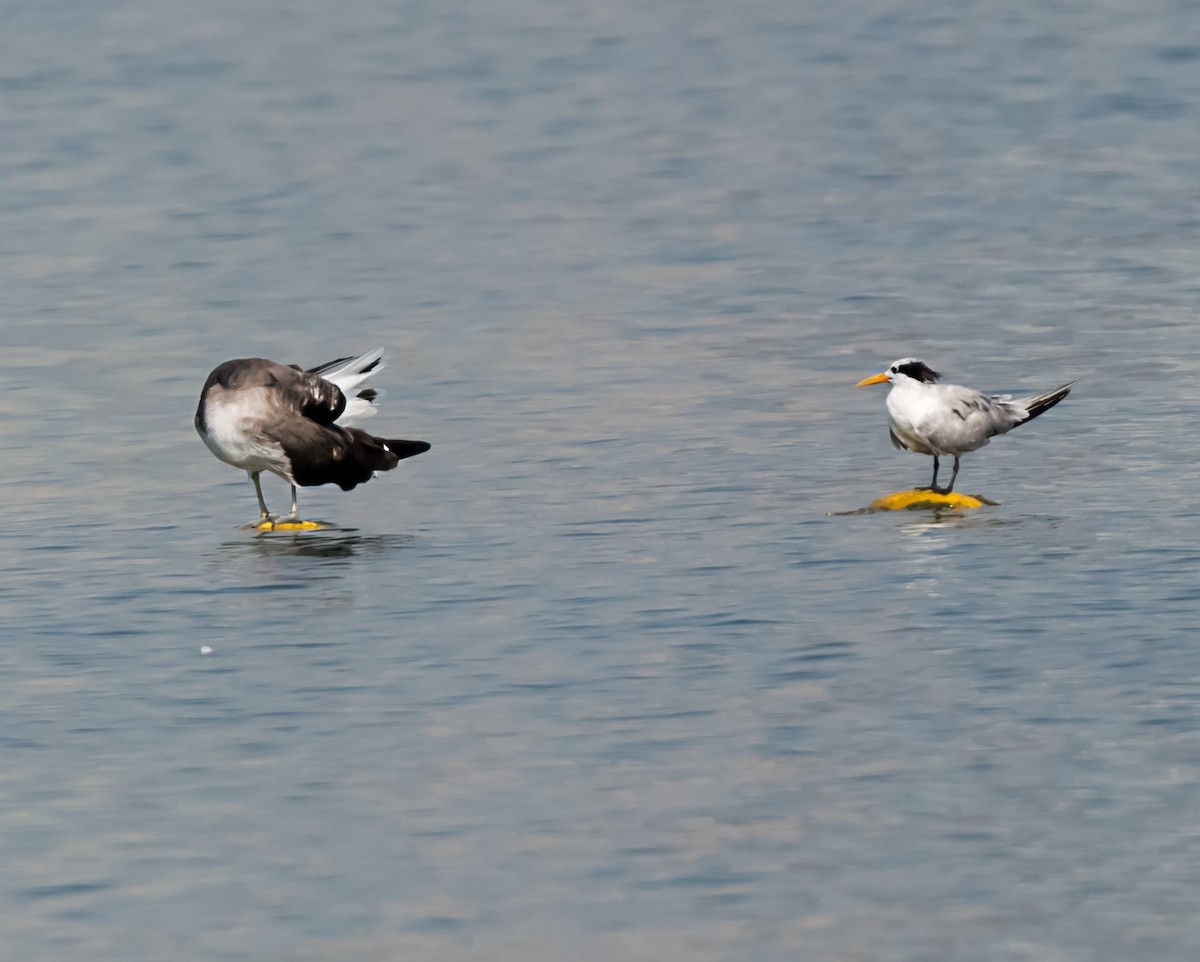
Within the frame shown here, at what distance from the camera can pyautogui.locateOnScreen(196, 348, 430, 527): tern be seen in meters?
15.5

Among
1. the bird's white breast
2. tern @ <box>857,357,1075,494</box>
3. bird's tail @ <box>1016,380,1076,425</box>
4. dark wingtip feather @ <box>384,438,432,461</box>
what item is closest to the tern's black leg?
tern @ <box>857,357,1075,494</box>

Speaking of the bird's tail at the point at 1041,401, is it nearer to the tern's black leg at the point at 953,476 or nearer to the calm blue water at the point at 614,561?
the calm blue water at the point at 614,561

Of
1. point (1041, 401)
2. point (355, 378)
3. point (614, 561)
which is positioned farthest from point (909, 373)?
point (355, 378)

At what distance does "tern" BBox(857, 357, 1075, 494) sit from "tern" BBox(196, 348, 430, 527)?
3339 millimetres

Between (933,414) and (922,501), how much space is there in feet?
1.83

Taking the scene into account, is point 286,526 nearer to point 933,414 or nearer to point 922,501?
point 922,501

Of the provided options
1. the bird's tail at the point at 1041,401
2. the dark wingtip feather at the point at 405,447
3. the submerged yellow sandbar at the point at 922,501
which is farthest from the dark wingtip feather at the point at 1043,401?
the dark wingtip feather at the point at 405,447

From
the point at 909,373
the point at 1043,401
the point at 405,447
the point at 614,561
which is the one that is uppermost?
the point at 909,373

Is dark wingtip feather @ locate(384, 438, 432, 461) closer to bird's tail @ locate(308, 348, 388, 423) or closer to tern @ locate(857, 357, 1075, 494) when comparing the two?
bird's tail @ locate(308, 348, 388, 423)

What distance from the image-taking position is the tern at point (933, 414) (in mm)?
15500

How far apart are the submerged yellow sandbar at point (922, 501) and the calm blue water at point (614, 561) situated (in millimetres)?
353

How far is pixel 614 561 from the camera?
45.9 feet

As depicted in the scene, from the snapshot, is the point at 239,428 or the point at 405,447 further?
the point at 405,447

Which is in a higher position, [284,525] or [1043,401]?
[1043,401]
